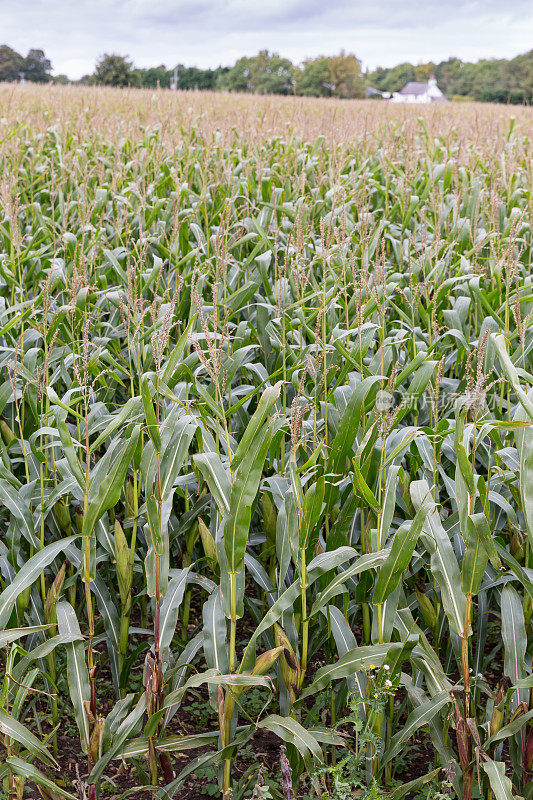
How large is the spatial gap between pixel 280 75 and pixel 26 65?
2715cm

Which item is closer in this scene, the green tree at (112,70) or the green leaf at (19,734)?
the green leaf at (19,734)

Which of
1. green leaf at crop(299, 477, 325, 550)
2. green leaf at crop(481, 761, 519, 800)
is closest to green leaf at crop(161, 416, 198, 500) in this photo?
green leaf at crop(299, 477, 325, 550)

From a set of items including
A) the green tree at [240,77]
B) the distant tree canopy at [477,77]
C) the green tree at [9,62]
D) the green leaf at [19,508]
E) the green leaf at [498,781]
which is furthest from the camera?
the green tree at [9,62]

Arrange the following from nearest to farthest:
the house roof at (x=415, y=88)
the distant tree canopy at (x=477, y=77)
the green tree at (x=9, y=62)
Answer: the distant tree canopy at (x=477, y=77), the green tree at (x=9, y=62), the house roof at (x=415, y=88)

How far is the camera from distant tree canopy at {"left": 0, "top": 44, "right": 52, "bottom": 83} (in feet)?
182

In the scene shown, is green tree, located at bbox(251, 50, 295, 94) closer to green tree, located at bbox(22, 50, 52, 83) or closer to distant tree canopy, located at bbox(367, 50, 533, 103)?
distant tree canopy, located at bbox(367, 50, 533, 103)

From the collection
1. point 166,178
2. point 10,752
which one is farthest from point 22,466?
point 166,178

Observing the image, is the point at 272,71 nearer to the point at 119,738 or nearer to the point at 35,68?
the point at 35,68

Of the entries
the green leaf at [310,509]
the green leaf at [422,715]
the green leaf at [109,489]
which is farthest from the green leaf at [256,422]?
the green leaf at [422,715]

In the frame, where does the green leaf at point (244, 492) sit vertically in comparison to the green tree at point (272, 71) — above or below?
below

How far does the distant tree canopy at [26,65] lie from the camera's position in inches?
2185

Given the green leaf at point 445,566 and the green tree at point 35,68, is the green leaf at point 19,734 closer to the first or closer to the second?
the green leaf at point 445,566

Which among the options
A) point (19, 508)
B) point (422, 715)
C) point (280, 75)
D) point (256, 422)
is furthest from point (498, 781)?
point (280, 75)

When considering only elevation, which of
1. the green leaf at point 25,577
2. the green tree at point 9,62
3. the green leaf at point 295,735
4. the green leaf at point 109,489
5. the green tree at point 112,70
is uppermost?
the green tree at point 9,62
